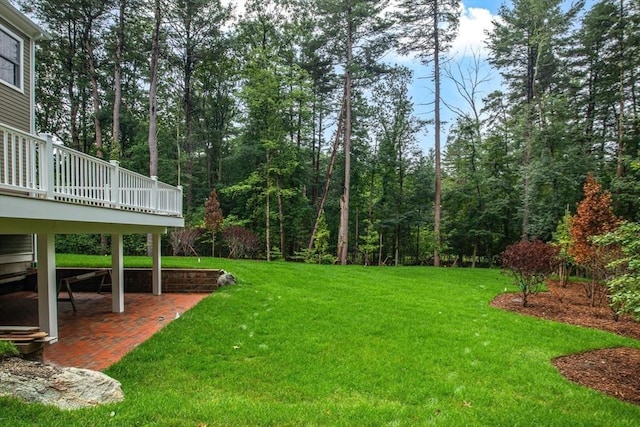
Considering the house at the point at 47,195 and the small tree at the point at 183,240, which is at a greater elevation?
the house at the point at 47,195

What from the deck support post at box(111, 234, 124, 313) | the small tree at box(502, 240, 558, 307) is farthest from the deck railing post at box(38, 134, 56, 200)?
the small tree at box(502, 240, 558, 307)

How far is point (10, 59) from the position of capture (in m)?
7.59

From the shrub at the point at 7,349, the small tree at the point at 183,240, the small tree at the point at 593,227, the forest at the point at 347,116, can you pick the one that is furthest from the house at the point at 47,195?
the small tree at the point at 593,227

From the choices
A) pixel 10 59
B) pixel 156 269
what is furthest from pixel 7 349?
pixel 10 59

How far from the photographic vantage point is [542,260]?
25.3ft

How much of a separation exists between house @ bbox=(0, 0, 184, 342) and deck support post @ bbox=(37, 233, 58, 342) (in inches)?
0.4

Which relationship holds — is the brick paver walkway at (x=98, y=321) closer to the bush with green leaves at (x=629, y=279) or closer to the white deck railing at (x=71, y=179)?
the white deck railing at (x=71, y=179)

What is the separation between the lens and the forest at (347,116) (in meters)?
14.8

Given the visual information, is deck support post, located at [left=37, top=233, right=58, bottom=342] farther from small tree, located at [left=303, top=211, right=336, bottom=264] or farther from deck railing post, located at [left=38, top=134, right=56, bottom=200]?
small tree, located at [left=303, top=211, right=336, bottom=264]

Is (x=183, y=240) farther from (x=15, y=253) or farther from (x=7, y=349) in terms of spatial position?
(x=7, y=349)

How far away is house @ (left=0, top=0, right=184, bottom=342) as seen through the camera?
146 inches

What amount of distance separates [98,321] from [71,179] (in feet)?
9.54

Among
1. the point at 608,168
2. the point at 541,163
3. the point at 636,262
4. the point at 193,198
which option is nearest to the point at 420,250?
the point at 541,163

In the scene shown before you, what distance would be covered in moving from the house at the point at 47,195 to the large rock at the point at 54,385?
124cm
